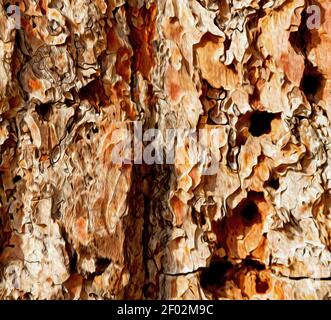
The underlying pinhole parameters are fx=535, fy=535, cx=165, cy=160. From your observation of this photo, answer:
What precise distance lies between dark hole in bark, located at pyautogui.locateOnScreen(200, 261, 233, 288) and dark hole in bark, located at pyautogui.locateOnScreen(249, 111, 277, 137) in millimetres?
332

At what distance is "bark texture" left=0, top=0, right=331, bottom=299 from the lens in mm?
1247

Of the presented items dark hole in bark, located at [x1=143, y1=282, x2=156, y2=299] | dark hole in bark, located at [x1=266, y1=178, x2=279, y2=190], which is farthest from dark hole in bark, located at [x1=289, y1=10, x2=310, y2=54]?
dark hole in bark, located at [x1=143, y1=282, x2=156, y2=299]

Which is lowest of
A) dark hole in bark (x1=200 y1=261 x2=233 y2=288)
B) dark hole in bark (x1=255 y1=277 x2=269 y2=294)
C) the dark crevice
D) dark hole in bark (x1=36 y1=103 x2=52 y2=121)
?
dark hole in bark (x1=255 y1=277 x2=269 y2=294)

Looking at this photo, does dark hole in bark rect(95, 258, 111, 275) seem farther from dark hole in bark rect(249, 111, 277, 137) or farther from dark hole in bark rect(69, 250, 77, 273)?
dark hole in bark rect(249, 111, 277, 137)

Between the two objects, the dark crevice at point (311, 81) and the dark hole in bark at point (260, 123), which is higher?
the dark crevice at point (311, 81)

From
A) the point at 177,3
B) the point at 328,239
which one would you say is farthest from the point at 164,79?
the point at 328,239

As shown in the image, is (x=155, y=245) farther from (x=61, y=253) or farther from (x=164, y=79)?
(x=164, y=79)

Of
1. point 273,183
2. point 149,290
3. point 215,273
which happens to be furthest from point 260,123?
point 149,290

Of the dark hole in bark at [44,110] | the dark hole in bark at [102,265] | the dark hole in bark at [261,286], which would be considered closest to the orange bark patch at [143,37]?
the dark hole in bark at [44,110]

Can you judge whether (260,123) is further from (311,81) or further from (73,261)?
(73,261)

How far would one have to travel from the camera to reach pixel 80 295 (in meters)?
1.25

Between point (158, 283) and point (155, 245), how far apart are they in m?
0.09

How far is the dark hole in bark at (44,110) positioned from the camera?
1.27 metres

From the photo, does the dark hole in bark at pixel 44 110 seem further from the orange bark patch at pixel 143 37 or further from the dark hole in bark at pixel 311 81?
the dark hole in bark at pixel 311 81
